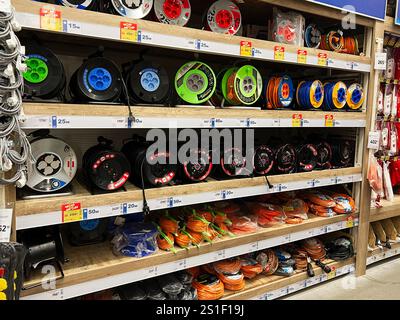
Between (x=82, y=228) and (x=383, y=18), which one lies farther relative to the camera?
(x=383, y=18)

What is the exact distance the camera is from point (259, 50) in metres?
1.95

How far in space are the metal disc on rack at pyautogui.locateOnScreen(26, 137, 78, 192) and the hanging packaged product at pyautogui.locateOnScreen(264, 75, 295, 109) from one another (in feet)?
4.23

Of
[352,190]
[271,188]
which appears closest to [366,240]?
[352,190]

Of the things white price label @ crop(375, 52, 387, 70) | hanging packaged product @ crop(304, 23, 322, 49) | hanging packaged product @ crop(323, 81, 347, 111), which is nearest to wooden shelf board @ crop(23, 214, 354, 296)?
hanging packaged product @ crop(323, 81, 347, 111)

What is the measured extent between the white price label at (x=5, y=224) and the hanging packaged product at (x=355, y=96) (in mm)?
2257

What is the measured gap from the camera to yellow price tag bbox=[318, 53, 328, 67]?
2230mm

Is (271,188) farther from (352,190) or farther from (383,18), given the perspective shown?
(383,18)

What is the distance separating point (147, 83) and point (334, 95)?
1398mm

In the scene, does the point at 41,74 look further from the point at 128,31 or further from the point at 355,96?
the point at 355,96

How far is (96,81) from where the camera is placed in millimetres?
1573

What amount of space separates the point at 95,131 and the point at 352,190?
6.61 ft

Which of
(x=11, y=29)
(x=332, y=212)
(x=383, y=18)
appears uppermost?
(x=383, y=18)

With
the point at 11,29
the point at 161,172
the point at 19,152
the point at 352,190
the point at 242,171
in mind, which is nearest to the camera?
the point at 11,29

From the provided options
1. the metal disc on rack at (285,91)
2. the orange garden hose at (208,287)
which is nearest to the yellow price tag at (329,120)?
the metal disc on rack at (285,91)
